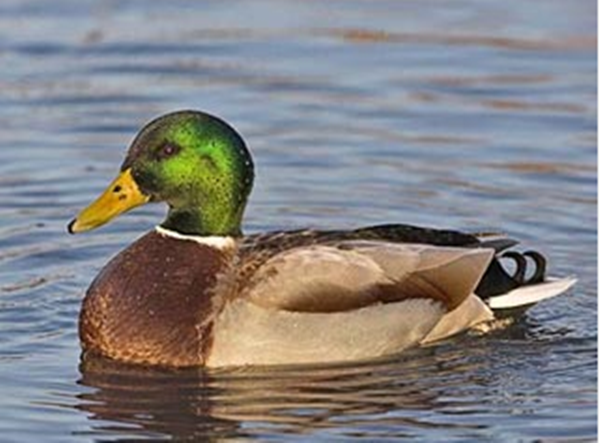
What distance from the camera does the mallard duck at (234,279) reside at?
10.4 metres

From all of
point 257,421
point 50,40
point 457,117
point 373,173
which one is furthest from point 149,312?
point 50,40

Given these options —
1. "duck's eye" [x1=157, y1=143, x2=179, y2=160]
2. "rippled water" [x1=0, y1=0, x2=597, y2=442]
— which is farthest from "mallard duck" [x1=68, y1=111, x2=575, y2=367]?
"rippled water" [x1=0, y1=0, x2=597, y2=442]

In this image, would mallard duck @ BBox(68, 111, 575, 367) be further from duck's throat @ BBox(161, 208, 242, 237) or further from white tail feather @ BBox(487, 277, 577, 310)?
white tail feather @ BBox(487, 277, 577, 310)

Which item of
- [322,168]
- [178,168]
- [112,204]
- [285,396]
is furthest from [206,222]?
[322,168]

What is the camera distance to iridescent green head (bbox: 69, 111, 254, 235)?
1062 centimetres

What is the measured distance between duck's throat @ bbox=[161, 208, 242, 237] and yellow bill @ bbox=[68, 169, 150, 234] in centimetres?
21

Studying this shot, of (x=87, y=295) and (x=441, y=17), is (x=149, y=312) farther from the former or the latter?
(x=441, y=17)

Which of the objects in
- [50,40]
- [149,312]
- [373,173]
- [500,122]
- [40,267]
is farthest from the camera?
[50,40]

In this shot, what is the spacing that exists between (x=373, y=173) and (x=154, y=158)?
3.11m

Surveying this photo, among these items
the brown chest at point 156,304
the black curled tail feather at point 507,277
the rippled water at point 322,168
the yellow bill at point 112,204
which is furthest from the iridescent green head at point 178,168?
the black curled tail feather at point 507,277

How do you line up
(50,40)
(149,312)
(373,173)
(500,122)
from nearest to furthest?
(149,312) < (373,173) < (500,122) < (50,40)

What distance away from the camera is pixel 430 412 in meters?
9.79

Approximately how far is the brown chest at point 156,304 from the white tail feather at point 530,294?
1358 mm

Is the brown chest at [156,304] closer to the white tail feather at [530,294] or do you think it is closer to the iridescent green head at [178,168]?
the iridescent green head at [178,168]
